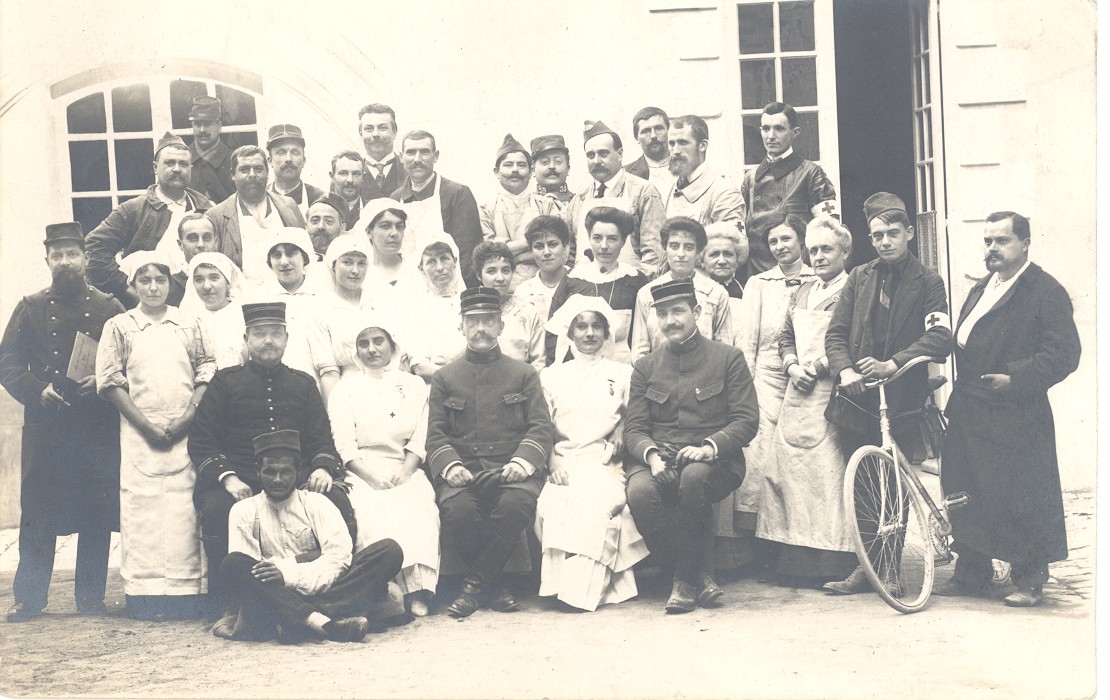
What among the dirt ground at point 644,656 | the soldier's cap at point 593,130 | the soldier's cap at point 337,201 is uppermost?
the soldier's cap at point 593,130

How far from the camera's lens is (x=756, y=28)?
5.53m

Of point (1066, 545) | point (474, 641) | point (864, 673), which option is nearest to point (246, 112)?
point (474, 641)

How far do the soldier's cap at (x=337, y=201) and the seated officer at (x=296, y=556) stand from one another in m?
1.19

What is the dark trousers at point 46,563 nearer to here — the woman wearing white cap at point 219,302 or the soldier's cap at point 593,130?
the woman wearing white cap at point 219,302

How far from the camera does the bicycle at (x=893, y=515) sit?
16.2 ft

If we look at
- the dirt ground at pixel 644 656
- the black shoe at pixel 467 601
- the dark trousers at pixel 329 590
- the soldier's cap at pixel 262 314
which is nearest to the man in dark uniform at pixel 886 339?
the dirt ground at pixel 644 656

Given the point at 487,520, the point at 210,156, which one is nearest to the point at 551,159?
the point at 210,156

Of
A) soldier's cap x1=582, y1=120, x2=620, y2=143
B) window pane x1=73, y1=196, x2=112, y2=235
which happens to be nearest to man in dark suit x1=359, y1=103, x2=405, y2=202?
soldier's cap x1=582, y1=120, x2=620, y2=143

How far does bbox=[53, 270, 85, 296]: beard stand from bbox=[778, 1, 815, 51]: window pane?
356cm

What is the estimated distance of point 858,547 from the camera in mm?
4762

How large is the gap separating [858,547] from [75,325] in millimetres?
3700

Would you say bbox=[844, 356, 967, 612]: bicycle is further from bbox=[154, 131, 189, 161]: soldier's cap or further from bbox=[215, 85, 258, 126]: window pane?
bbox=[154, 131, 189, 161]: soldier's cap

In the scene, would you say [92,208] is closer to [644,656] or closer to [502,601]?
[502,601]

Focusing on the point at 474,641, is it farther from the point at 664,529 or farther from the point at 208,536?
the point at 208,536
